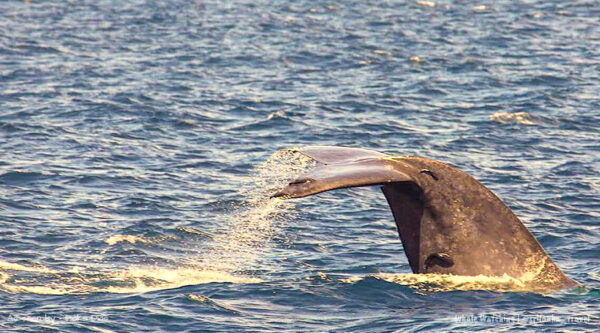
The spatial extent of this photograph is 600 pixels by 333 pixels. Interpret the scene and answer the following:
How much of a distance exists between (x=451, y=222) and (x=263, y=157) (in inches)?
480

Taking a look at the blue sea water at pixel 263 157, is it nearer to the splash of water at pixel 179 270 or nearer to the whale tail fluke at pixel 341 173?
the splash of water at pixel 179 270

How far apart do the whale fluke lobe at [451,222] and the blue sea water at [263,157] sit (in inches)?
23.9

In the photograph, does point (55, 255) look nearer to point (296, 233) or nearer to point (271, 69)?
point (296, 233)

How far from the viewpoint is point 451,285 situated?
1266 cm

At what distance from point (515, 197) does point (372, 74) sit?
15.2 m

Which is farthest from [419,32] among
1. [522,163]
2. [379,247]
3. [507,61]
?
[379,247]

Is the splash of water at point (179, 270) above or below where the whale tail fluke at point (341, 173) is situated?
below

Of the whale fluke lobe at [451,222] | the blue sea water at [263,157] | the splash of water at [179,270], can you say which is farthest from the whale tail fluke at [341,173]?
the blue sea water at [263,157]

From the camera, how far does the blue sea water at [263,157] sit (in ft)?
44.6

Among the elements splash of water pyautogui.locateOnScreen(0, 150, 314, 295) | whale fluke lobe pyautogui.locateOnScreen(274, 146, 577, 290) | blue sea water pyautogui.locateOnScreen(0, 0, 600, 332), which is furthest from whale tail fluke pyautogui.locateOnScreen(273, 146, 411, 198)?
blue sea water pyautogui.locateOnScreen(0, 0, 600, 332)

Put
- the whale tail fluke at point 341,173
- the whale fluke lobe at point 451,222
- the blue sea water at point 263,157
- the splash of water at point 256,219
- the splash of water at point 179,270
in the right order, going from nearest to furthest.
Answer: the whale tail fluke at point 341,173, the whale fluke lobe at point 451,222, the blue sea water at point 263,157, the splash of water at point 179,270, the splash of water at point 256,219

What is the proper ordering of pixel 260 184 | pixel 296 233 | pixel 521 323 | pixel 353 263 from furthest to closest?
pixel 260 184
pixel 296 233
pixel 353 263
pixel 521 323

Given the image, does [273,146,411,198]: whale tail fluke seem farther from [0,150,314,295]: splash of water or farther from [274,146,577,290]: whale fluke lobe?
[0,150,314,295]: splash of water

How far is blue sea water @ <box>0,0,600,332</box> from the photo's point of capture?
535 inches
